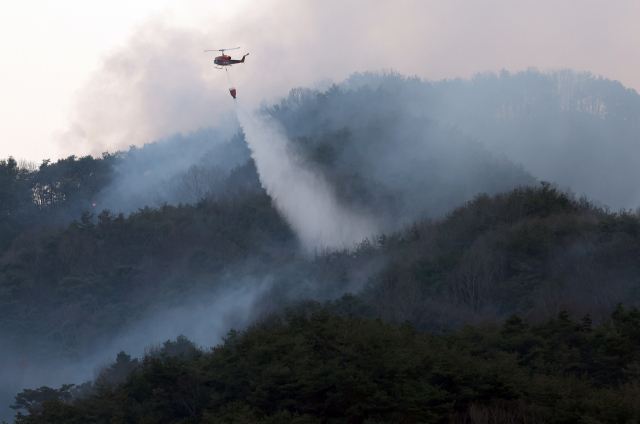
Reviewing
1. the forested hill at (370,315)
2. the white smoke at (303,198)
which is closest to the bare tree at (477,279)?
the forested hill at (370,315)

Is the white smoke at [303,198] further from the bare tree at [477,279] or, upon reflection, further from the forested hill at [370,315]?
the bare tree at [477,279]

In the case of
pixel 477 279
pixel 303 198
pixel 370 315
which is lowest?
pixel 370 315

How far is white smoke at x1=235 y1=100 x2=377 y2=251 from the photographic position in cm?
5756

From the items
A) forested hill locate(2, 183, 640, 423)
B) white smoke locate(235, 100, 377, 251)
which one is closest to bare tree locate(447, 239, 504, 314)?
forested hill locate(2, 183, 640, 423)

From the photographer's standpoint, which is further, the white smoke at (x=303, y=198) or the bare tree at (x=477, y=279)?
the white smoke at (x=303, y=198)

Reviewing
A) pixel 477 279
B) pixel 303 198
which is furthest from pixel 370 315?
pixel 303 198

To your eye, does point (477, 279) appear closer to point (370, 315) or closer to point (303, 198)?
point (370, 315)

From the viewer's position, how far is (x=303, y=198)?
60.7 m

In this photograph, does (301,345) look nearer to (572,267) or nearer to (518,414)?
(518,414)

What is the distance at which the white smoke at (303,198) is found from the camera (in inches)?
2266

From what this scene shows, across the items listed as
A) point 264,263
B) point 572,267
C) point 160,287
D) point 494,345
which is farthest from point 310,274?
point 494,345

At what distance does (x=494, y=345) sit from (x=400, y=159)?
51.8 metres

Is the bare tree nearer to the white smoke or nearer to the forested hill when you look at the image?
the forested hill

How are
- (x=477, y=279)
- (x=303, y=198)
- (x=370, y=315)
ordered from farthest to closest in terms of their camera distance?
(x=303, y=198) → (x=477, y=279) → (x=370, y=315)
